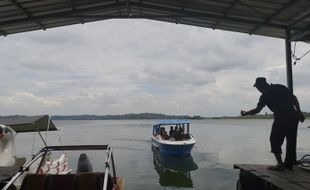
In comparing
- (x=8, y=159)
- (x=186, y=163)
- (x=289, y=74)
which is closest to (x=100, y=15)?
(x=8, y=159)

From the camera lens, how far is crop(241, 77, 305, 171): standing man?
27.0 ft

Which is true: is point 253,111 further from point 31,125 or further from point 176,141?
point 176,141

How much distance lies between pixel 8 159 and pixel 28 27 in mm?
4445

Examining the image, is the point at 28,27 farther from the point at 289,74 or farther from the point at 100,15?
the point at 289,74

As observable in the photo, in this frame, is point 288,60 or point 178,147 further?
point 178,147

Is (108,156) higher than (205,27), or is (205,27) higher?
(205,27)

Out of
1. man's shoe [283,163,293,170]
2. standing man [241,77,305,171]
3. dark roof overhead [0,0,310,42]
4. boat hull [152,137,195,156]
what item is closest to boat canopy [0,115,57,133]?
dark roof overhead [0,0,310,42]

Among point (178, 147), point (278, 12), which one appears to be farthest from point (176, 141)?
point (278, 12)

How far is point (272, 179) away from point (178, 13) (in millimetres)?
7143

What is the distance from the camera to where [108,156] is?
7.32 metres

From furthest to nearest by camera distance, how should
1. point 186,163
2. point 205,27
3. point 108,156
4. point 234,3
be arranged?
point 186,163
point 205,27
point 234,3
point 108,156

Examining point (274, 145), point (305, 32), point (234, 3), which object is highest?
point (234, 3)

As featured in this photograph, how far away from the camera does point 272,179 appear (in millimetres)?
7160

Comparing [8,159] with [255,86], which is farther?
[8,159]
